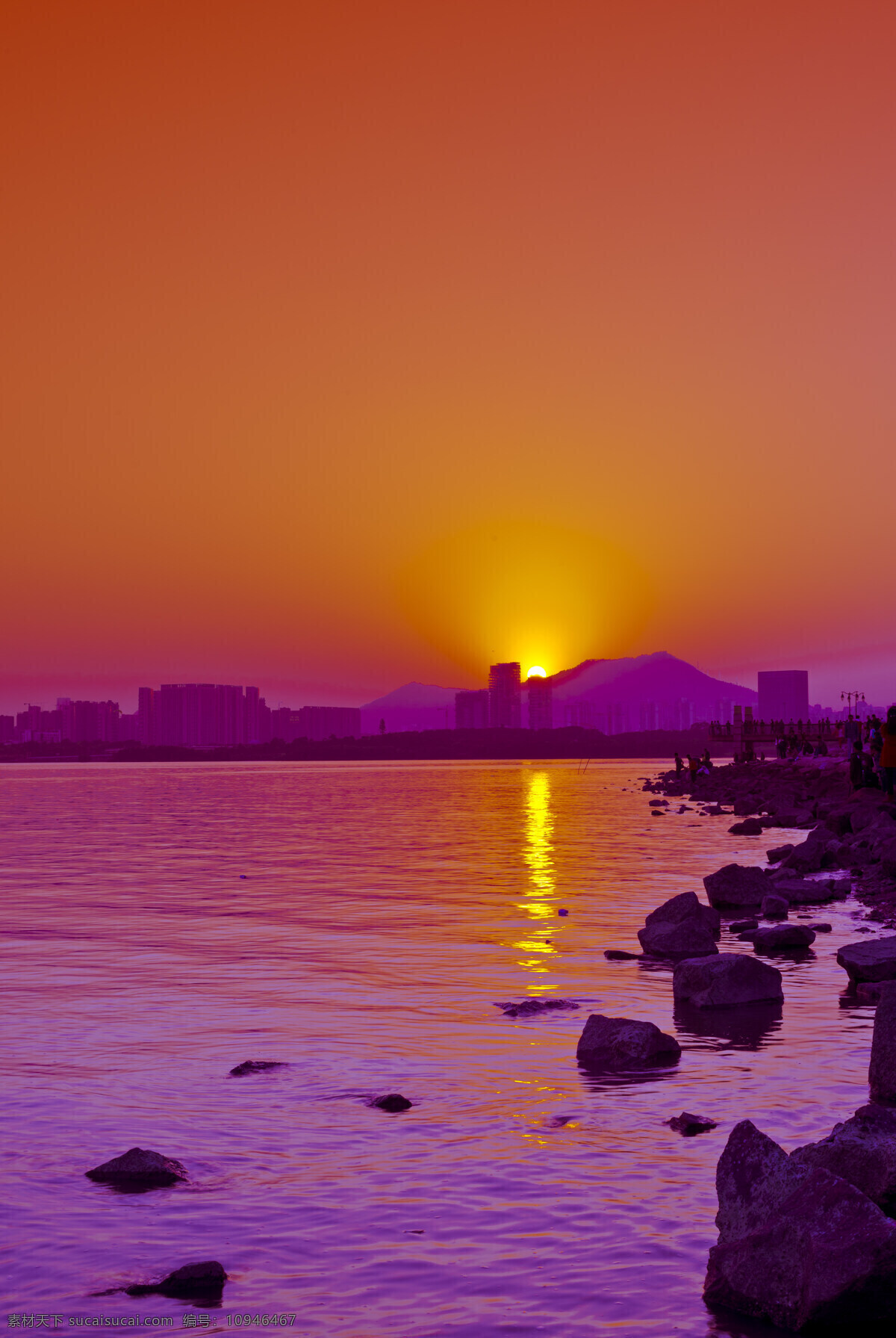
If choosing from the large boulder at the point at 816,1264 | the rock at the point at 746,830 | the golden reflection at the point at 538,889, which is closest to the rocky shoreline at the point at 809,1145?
the large boulder at the point at 816,1264

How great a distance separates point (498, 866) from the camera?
1426 inches

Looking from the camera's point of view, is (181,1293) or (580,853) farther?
(580,853)

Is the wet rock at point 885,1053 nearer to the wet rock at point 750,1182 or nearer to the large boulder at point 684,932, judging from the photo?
the wet rock at point 750,1182

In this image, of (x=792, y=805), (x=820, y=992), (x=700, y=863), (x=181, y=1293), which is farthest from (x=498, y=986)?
(x=792, y=805)

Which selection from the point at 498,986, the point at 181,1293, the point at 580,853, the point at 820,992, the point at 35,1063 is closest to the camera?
the point at 181,1293

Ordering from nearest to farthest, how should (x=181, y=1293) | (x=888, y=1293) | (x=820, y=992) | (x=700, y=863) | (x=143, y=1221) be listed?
(x=888, y=1293), (x=181, y=1293), (x=143, y=1221), (x=820, y=992), (x=700, y=863)

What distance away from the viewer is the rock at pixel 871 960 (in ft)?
48.8

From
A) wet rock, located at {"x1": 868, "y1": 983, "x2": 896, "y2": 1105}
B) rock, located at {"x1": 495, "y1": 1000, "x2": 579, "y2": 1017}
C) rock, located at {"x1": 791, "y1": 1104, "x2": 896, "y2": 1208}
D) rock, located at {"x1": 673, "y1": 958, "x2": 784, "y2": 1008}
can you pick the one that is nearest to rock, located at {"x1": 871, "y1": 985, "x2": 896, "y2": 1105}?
wet rock, located at {"x1": 868, "y1": 983, "x2": 896, "y2": 1105}

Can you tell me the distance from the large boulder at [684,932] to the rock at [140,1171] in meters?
10.5

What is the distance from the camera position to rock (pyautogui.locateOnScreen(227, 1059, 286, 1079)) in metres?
11.7

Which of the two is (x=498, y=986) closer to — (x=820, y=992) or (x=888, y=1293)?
(x=820, y=992)

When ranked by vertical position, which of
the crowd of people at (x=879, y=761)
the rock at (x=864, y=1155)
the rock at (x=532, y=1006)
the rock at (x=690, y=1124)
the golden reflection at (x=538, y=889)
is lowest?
the golden reflection at (x=538, y=889)

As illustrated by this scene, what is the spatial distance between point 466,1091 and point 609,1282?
4.07 metres

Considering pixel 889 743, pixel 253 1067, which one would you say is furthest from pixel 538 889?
pixel 253 1067
